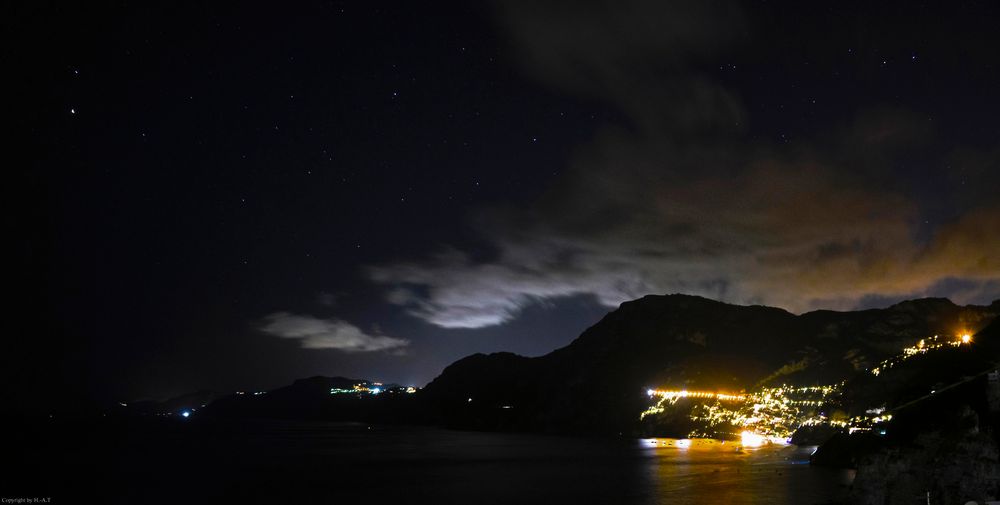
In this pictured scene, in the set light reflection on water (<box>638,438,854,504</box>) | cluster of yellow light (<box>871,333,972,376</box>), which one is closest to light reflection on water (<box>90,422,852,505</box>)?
light reflection on water (<box>638,438,854,504</box>)

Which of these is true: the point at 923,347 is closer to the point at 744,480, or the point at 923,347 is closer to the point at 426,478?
the point at 744,480

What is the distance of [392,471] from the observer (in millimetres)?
98188

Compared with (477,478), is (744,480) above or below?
above

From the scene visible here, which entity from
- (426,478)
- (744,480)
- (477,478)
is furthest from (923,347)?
(426,478)

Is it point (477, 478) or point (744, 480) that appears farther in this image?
point (477, 478)

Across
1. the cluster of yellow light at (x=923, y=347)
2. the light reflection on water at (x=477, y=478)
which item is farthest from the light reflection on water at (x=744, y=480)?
the cluster of yellow light at (x=923, y=347)

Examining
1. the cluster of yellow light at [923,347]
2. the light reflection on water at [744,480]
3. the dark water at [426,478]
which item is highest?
the cluster of yellow light at [923,347]

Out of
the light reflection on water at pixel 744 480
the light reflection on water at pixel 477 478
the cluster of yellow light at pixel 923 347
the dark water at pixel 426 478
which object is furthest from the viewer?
the cluster of yellow light at pixel 923 347

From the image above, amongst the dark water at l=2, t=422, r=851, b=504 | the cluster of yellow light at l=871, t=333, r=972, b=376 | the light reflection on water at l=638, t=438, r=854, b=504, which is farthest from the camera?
the cluster of yellow light at l=871, t=333, r=972, b=376

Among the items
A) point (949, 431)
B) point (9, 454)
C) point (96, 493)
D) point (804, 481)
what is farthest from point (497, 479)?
point (9, 454)

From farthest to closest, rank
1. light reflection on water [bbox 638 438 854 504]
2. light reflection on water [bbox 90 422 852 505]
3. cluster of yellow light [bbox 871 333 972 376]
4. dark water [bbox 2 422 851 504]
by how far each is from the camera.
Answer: cluster of yellow light [bbox 871 333 972 376] < dark water [bbox 2 422 851 504] < light reflection on water [bbox 90 422 852 505] < light reflection on water [bbox 638 438 854 504]

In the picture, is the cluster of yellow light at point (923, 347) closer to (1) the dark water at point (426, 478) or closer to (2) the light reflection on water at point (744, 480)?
(2) the light reflection on water at point (744, 480)

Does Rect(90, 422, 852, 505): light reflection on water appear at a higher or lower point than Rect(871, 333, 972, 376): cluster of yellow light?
lower

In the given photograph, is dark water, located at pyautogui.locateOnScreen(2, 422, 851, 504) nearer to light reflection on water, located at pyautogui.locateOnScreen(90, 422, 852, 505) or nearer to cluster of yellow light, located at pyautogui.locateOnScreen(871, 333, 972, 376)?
light reflection on water, located at pyautogui.locateOnScreen(90, 422, 852, 505)
